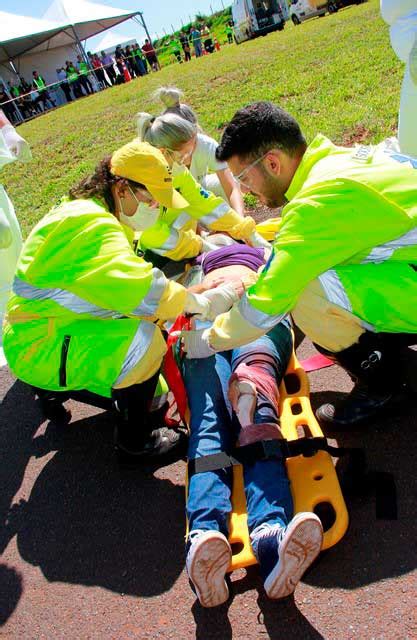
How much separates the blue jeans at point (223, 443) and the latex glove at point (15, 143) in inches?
103

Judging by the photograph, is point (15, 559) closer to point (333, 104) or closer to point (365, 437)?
point (365, 437)

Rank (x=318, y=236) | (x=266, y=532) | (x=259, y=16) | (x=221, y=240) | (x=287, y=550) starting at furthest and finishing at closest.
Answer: (x=259, y=16), (x=221, y=240), (x=318, y=236), (x=266, y=532), (x=287, y=550)

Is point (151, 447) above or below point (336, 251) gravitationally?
below

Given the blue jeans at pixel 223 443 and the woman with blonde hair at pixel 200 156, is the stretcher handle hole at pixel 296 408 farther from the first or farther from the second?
the woman with blonde hair at pixel 200 156

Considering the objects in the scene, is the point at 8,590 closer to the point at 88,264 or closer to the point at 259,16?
the point at 88,264

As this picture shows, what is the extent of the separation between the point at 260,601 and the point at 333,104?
291 inches

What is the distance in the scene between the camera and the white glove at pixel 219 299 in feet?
8.90

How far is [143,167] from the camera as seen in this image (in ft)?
8.13

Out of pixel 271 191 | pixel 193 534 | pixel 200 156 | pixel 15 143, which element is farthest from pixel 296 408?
pixel 15 143

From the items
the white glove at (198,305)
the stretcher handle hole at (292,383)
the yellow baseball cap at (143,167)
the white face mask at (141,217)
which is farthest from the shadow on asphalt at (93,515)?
the yellow baseball cap at (143,167)

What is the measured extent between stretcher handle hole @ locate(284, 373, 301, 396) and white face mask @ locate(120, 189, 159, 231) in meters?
1.14

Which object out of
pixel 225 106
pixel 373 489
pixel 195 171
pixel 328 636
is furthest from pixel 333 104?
pixel 328 636

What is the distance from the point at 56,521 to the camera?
248 cm

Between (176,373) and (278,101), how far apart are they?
786 cm
